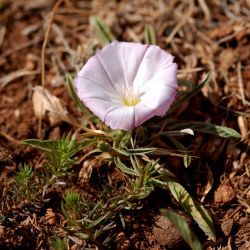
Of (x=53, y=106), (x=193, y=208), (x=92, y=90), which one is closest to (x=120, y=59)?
(x=92, y=90)

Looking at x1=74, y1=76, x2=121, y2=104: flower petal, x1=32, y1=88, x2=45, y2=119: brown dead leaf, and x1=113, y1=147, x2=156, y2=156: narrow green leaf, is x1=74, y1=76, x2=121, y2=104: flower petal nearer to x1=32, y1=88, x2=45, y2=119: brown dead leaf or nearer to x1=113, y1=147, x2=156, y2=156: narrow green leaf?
x1=113, y1=147, x2=156, y2=156: narrow green leaf

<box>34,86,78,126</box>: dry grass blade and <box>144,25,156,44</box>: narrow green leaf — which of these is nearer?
<box>34,86,78,126</box>: dry grass blade

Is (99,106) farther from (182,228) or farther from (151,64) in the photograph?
(182,228)

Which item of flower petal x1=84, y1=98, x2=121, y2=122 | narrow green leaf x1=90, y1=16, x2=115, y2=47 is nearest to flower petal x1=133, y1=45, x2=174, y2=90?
flower petal x1=84, y1=98, x2=121, y2=122

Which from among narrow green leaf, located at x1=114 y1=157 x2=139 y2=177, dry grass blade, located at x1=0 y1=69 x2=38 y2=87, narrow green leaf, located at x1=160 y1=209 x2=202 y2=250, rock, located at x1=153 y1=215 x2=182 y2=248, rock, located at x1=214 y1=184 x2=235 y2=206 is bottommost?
rock, located at x1=214 y1=184 x2=235 y2=206

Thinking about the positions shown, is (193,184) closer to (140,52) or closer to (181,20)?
(140,52)

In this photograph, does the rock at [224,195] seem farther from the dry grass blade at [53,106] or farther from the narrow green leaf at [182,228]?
the dry grass blade at [53,106]

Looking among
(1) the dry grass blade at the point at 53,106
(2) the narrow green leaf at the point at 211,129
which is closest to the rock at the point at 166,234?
(2) the narrow green leaf at the point at 211,129

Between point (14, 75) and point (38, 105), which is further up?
point (14, 75)
